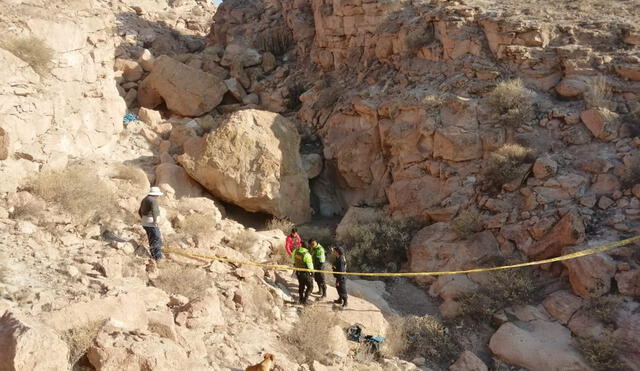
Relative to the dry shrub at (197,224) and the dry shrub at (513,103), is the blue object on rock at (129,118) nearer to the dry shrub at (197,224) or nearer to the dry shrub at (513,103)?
the dry shrub at (197,224)

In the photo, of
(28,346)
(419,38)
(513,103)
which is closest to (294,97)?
(419,38)

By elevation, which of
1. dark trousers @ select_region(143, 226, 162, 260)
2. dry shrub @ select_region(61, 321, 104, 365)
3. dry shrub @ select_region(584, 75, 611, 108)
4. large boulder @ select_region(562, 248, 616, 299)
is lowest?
large boulder @ select_region(562, 248, 616, 299)

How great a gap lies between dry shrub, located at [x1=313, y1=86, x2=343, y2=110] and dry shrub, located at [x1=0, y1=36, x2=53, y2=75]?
6.09 metres

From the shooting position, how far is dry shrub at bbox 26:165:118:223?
22.7ft

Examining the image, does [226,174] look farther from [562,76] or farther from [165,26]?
[165,26]

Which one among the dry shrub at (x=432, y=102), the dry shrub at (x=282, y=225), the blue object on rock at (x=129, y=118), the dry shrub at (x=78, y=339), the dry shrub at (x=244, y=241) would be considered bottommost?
the dry shrub at (x=282, y=225)

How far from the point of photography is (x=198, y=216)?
27.4 ft

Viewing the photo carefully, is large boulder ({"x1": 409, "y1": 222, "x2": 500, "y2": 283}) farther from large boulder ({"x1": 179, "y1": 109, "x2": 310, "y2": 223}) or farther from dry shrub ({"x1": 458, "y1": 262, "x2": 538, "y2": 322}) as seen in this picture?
large boulder ({"x1": 179, "y1": 109, "x2": 310, "y2": 223})

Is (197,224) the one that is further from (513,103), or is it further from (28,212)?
(513,103)

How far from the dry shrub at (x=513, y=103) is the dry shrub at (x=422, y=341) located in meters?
4.29

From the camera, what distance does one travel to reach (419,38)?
37.8 ft

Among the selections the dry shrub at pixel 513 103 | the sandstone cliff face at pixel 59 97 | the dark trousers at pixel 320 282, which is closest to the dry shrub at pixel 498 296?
the dark trousers at pixel 320 282

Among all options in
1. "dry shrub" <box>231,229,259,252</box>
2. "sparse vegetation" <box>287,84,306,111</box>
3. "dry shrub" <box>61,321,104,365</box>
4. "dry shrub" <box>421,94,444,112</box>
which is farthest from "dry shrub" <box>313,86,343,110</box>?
"dry shrub" <box>61,321,104,365</box>

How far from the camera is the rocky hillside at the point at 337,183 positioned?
570cm
